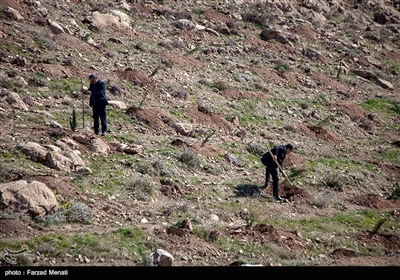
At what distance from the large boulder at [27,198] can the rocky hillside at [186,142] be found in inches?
1.0

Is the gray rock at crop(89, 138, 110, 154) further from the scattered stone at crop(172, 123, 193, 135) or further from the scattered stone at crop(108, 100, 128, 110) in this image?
the scattered stone at crop(172, 123, 193, 135)

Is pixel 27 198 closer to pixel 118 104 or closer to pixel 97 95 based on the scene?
pixel 97 95

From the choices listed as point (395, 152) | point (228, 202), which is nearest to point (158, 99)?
point (228, 202)

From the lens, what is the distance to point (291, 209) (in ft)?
42.4

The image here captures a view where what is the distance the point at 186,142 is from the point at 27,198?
22.1 ft

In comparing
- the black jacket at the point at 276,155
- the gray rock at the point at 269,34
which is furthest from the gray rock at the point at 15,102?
the gray rock at the point at 269,34

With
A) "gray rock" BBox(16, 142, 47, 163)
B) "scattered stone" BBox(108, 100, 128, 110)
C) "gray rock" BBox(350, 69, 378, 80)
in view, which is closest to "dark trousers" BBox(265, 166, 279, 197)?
"scattered stone" BBox(108, 100, 128, 110)

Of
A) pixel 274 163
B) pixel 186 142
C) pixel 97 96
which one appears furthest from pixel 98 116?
pixel 274 163

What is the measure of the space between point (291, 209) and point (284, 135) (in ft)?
19.5

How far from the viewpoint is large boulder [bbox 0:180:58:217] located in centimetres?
920

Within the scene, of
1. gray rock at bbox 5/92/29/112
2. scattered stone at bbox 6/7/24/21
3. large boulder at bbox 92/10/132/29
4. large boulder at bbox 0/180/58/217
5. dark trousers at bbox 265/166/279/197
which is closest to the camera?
large boulder at bbox 0/180/58/217

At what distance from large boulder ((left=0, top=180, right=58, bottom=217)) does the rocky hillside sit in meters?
0.03

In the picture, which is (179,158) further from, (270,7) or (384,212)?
(270,7)

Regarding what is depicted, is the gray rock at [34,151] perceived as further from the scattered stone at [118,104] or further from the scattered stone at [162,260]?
the scattered stone at [118,104]
